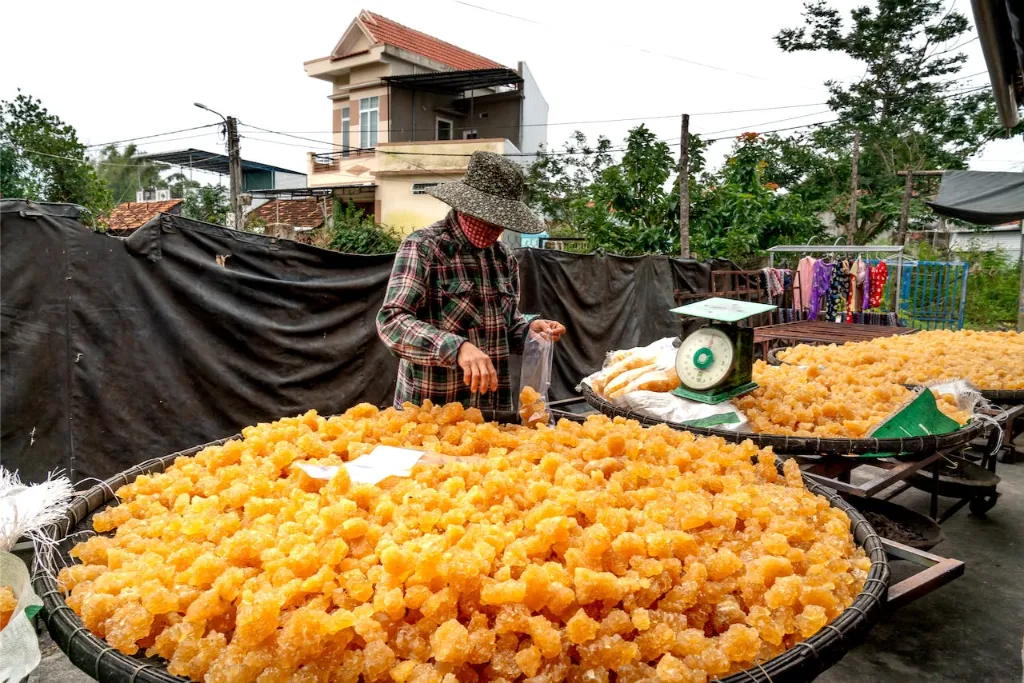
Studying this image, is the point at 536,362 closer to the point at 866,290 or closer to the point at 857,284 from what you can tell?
the point at 857,284

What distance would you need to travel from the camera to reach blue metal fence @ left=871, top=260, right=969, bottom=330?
31.6ft

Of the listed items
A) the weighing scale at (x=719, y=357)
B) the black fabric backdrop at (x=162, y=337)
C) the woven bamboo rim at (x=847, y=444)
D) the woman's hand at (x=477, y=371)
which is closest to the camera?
the woman's hand at (x=477, y=371)

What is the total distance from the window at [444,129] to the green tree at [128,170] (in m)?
19.3

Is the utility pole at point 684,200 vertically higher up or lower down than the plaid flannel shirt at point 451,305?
higher up

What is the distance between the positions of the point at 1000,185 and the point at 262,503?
285 inches

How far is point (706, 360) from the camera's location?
7.52 feet

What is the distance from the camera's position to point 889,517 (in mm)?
2611

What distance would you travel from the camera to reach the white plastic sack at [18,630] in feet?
3.06

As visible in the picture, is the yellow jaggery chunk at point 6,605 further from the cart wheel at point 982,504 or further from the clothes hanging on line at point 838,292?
the clothes hanging on line at point 838,292

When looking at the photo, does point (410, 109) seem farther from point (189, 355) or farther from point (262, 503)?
point (262, 503)

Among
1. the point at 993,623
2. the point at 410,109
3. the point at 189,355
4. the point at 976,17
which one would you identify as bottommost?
the point at 993,623

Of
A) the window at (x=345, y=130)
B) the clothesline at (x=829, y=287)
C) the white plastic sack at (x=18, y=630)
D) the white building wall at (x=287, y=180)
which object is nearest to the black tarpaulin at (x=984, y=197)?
the clothesline at (x=829, y=287)

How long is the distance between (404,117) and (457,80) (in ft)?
7.20

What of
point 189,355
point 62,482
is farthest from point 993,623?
point 189,355
